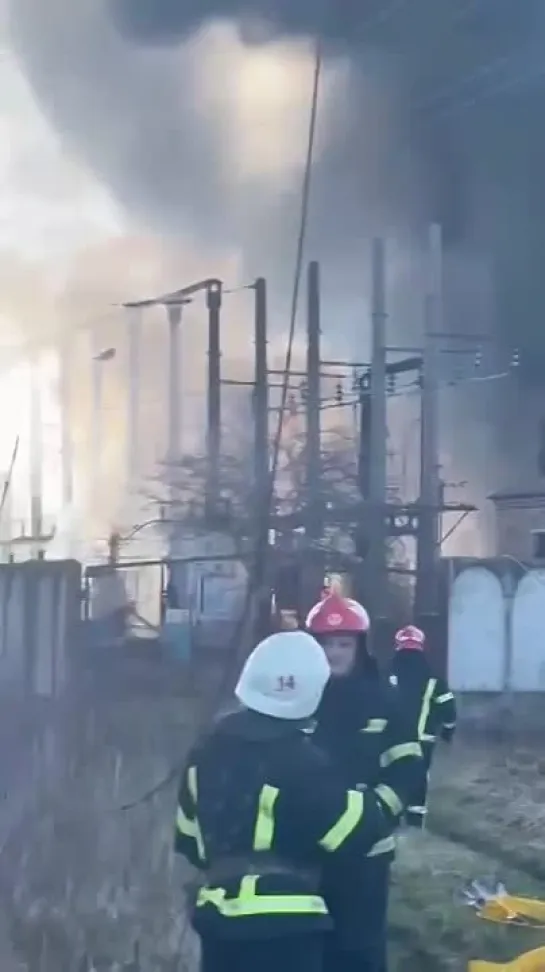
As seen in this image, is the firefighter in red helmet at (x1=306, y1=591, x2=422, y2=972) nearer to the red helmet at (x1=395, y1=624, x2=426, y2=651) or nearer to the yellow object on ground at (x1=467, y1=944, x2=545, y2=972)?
the red helmet at (x1=395, y1=624, x2=426, y2=651)

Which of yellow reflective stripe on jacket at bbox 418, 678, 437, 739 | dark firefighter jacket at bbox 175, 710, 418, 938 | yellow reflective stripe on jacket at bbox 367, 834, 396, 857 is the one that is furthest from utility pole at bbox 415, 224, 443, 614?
dark firefighter jacket at bbox 175, 710, 418, 938

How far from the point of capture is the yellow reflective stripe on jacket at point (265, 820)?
2498 mm

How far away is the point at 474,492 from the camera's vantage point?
3.12 m

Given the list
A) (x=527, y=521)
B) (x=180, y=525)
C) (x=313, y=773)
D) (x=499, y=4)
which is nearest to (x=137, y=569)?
(x=180, y=525)

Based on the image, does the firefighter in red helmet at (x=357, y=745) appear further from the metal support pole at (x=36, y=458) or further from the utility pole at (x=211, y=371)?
the metal support pole at (x=36, y=458)

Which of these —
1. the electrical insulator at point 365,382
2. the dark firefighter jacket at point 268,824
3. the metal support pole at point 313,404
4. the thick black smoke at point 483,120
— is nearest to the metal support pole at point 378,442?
the electrical insulator at point 365,382

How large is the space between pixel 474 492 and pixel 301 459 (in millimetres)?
420

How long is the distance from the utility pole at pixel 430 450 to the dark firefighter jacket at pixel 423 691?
0.12m

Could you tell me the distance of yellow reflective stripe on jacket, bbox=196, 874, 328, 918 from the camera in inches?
98.8

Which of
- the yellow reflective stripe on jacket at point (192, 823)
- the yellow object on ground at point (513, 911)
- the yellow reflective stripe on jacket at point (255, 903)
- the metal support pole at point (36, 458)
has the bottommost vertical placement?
the yellow object on ground at point (513, 911)

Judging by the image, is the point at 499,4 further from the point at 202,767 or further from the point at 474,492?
the point at 202,767

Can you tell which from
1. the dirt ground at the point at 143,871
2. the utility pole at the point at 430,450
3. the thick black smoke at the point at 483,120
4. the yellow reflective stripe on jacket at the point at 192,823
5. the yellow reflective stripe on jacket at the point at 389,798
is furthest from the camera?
the thick black smoke at the point at 483,120

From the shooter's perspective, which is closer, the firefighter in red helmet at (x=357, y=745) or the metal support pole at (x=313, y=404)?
the firefighter in red helmet at (x=357, y=745)

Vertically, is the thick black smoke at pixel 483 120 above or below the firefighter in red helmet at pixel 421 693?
above
